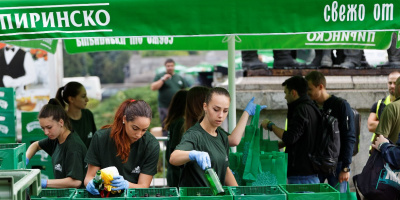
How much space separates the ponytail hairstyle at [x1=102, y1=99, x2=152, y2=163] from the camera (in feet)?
14.2

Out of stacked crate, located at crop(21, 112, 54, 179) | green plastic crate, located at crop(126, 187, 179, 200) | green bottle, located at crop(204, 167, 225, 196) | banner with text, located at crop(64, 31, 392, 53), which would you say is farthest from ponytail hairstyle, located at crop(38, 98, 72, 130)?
banner with text, located at crop(64, 31, 392, 53)

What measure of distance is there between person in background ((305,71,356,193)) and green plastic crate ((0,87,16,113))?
3.15 metres

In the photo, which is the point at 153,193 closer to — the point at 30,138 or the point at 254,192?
the point at 254,192

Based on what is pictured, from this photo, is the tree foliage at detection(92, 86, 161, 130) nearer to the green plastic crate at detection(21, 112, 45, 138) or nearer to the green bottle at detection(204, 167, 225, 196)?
the green plastic crate at detection(21, 112, 45, 138)

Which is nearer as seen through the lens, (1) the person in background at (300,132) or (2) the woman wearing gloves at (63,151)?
(2) the woman wearing gloves at (63,151)

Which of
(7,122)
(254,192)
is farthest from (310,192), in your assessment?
(7,122)

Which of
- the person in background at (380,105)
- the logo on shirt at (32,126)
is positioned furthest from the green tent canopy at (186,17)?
the person in background at (380,105)

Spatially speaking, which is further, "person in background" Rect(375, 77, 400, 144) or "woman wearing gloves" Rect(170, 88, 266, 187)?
"person in background" Rect(375, 77, 400, 144)

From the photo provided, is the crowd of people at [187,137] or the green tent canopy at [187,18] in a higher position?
the green tent canopy at [187,18]

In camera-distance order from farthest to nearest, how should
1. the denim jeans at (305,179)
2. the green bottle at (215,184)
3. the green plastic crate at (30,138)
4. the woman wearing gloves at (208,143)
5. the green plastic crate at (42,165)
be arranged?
the green plastic crate at (42,165)
the green plastic crate at (30,138)
the denim jeans at (305,179)
the woman wearing gloves at (208,143)
the green bottle at (215,184)

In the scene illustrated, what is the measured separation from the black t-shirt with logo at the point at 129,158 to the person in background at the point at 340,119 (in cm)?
263

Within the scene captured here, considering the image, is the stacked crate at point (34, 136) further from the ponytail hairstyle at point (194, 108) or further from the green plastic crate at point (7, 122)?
the ponytail hairstyle at point (194, 108)

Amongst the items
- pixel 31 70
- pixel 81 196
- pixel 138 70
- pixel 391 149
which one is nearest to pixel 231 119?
pixel 391 149

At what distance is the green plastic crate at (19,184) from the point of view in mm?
3121
